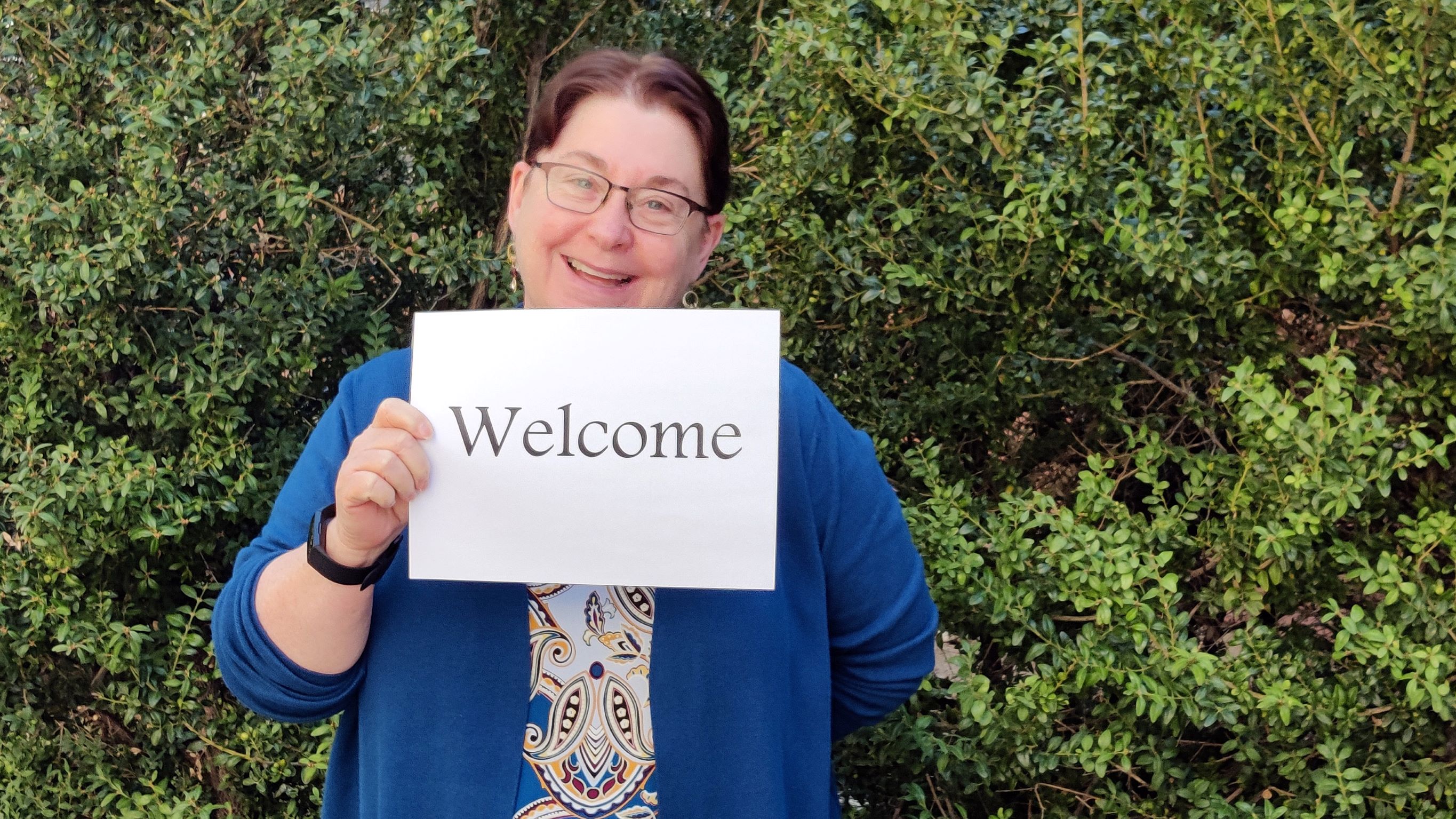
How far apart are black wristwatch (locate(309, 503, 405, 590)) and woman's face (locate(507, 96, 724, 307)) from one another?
45cm

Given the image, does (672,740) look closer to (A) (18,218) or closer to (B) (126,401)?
(B) (126,401)

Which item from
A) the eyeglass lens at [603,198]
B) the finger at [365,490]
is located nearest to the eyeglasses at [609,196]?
the eyeglass lens at [603,198]

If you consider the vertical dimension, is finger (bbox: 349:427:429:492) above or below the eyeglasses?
below

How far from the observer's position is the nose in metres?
1.66

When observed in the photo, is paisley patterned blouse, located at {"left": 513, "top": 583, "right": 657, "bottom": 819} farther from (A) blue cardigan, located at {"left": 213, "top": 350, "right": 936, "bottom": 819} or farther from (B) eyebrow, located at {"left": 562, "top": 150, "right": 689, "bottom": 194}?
(B) eyebrow, located at {"left": 562, "top": 150, "right": 689, "bottom": 194}

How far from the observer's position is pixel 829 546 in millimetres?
1751

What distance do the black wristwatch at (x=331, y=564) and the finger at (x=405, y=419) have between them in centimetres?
13

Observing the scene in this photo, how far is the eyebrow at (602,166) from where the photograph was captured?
66.9 inches

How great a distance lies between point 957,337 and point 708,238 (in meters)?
0.97

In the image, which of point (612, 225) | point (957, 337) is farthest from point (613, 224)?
point (957, 337)

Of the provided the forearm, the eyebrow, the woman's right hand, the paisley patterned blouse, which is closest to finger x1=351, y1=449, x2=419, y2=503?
the woman's right hand

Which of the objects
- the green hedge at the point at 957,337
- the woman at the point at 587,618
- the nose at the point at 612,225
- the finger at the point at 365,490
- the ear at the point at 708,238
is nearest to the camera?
the finger at the point at 365,490

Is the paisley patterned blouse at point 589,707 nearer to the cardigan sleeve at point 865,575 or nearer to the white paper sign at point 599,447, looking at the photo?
the white paper sign at point 599,447

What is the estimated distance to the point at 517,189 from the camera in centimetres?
187
